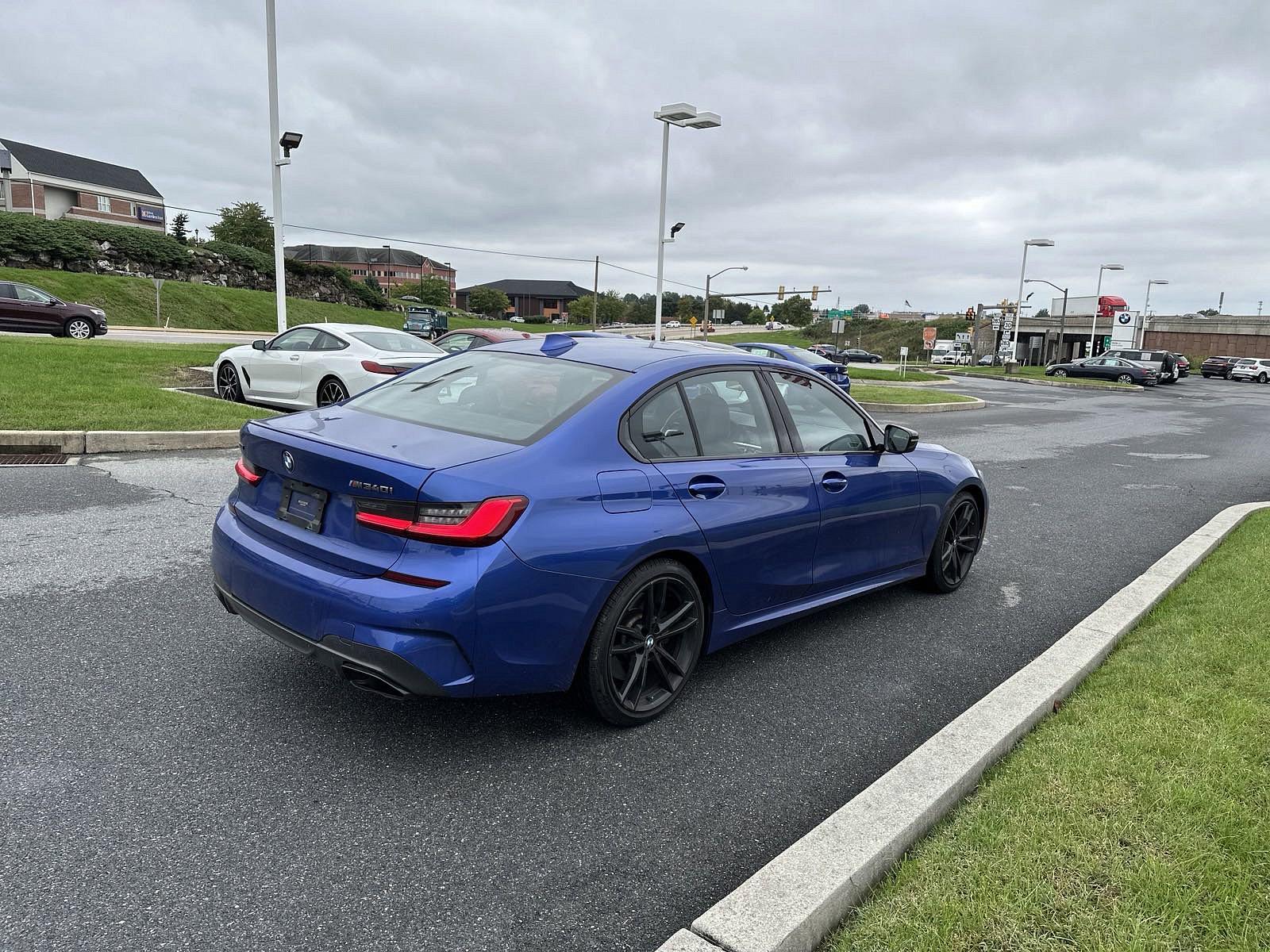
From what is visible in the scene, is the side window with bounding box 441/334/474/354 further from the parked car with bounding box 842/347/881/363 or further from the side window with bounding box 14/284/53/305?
the parked car with bounding box 842/347/881/363

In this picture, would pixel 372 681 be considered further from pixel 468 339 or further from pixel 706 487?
pixel 468 339

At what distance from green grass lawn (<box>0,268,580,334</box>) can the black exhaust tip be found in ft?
132

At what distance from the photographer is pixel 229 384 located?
12703mm

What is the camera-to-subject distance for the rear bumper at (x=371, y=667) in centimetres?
285

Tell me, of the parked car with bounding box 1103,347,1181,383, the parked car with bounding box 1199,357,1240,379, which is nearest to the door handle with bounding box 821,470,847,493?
the parked car with bounding box 1103,347,1181,383

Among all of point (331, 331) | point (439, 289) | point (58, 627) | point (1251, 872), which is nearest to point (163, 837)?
point (58, 627)

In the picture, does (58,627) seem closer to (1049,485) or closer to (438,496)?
(438,496)

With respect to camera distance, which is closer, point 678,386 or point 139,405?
point 678,386

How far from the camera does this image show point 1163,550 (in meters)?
6.85

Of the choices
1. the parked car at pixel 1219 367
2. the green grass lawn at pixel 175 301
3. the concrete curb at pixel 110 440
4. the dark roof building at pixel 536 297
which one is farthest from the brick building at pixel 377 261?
the concrete curb at pixel 110 440

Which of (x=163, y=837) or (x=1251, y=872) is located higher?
(x=1251, y=872)

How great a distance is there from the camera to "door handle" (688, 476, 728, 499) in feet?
11.6

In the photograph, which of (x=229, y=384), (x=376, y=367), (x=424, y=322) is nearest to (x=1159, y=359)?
(x=424, y=322)

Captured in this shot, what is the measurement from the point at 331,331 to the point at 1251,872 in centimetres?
1141
